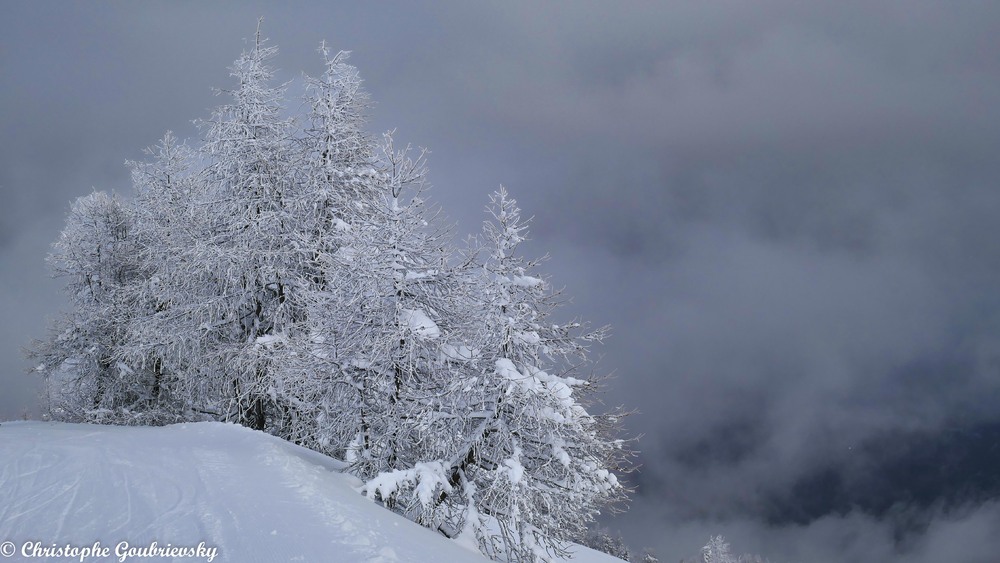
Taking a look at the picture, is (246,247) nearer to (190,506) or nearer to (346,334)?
(346,334)

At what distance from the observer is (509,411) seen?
9148 mm

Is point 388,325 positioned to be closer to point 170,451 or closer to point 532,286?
point 532,286

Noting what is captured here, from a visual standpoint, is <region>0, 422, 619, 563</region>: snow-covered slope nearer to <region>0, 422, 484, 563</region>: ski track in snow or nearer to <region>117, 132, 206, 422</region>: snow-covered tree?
<region>0, 422, 484, 563</region>: ski track in snow

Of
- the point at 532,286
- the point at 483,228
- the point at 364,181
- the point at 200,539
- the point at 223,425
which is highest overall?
the point at 364,181

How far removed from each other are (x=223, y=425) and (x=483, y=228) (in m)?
6.16

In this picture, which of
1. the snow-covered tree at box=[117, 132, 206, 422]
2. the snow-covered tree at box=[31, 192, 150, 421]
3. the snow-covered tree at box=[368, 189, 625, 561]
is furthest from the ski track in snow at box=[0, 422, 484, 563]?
the snow-covered tree at box=[31, 192, 150, 421]

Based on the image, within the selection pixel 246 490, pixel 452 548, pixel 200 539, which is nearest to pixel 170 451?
pixel 246 490

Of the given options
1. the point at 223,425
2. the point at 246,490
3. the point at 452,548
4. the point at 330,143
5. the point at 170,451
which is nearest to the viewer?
the point at 246,490

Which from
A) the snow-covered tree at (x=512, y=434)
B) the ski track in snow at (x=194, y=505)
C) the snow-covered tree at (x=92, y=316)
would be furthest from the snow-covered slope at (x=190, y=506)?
the snow-covered tree at (x=92, y=316)

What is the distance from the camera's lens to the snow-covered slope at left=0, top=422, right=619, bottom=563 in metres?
4.89

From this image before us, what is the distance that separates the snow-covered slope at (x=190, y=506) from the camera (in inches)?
192

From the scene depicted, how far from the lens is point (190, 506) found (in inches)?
224

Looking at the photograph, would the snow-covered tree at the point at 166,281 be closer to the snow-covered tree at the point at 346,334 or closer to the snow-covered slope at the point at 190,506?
the snow-covered tree at the point at 346,334

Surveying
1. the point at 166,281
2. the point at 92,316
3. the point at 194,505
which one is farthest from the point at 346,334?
the point at 92,316
